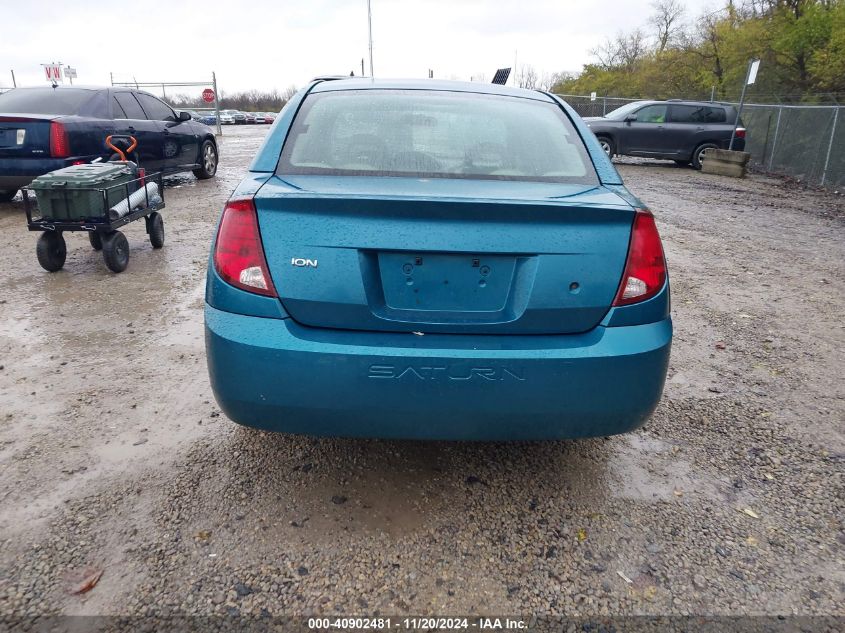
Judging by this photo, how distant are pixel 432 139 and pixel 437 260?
84 centimetres

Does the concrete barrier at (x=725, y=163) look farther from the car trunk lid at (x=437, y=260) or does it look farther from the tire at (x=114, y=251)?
the car trunk lid at (x=437, y=260)

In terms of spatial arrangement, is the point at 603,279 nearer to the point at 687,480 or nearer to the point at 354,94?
the point at 687,480

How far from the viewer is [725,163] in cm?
1510

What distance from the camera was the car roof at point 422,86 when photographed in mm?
3021

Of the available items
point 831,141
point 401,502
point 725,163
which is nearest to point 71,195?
point 401,502

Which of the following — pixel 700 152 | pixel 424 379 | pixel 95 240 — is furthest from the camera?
pixel 700 152

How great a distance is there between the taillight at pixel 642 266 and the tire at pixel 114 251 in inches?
188

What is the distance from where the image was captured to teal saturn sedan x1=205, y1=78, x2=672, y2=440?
79.9 inches

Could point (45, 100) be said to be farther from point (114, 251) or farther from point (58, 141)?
point (114, 251)

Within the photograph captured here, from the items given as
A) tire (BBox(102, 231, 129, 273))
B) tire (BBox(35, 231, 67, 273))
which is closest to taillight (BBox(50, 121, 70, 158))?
tire (BBox(35, 231, 67, 273))

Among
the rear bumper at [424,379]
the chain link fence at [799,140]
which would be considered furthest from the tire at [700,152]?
the rear bumper at [424,379]

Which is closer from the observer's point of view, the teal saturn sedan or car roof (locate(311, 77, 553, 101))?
the teal saturn sedan

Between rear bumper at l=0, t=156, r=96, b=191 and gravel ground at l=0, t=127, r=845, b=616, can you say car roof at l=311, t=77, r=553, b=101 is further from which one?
rear bumper at l=0, t=156, r=96, b=191

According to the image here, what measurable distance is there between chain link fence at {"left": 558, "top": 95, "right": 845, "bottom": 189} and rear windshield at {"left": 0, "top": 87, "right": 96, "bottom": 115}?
8.14 meters
